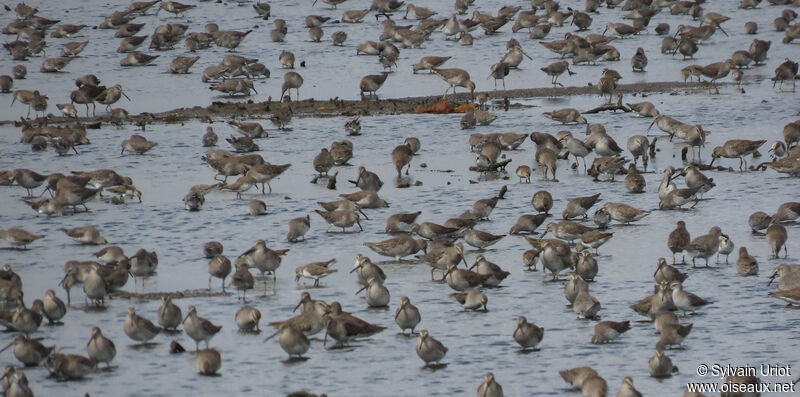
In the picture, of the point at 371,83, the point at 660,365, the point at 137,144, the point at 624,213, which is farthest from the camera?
the point at 371,83

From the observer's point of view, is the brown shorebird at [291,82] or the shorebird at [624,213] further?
the brown shorebird at [291,82]

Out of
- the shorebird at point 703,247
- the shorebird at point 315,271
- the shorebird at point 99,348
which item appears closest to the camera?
the shorebird at point 99,348

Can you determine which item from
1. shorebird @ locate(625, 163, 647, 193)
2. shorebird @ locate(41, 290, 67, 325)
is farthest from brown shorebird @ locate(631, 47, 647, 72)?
shorebird @ locate(41, 290, 67, 325)

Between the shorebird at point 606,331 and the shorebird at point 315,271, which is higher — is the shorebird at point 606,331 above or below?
below

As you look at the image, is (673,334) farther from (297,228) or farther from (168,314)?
(297,228)

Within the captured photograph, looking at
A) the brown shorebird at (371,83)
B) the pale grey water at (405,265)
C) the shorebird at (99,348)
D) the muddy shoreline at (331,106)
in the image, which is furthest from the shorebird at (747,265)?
the brown shorebird at (371,83)

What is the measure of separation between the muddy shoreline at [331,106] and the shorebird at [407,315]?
1459 cm

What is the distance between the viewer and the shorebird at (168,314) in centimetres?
1348

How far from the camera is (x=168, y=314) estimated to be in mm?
13492

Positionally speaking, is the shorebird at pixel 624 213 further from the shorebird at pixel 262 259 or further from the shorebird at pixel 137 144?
the shorebird at pixel 137 144

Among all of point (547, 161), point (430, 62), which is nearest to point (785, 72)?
point (430, 62)

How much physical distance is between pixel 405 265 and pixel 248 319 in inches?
143

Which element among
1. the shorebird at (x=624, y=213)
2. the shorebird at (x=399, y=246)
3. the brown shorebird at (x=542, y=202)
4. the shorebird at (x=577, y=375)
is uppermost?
the brown shorebird at (x=542, y=202)

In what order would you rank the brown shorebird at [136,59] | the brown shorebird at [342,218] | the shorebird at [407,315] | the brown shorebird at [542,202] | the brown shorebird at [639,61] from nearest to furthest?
the shorebird at [407,315]
the brown shorebird at [342,218]
the brown shorebird at [542,202]
the brown shorebird at [639,61]
the brown shorebird at [136,59]
